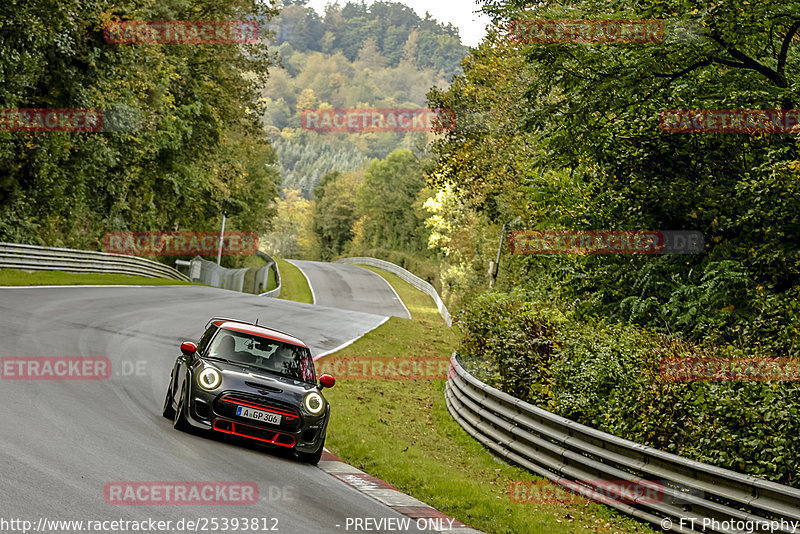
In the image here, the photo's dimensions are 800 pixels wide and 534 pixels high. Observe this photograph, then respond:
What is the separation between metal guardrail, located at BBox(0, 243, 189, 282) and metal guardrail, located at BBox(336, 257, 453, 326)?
674 inches

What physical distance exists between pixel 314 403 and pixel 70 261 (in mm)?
27027

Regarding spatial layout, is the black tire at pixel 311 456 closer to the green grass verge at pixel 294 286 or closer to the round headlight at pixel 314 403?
the round headlight at pixel 314 403

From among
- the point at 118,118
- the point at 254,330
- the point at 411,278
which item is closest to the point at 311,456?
the point at 254,330

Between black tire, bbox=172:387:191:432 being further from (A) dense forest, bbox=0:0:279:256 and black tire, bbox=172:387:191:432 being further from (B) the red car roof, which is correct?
(A) dense forest, bbox=0:0:279:256

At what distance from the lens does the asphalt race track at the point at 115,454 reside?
620cm

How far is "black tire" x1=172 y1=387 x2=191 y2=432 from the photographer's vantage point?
940 cm

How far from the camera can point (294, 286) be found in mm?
59781

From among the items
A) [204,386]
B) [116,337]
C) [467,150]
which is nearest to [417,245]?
[467,150]

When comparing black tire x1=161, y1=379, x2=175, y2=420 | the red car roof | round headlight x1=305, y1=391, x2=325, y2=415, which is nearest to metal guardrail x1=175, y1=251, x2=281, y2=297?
the red car roof

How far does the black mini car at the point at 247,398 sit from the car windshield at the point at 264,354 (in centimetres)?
1

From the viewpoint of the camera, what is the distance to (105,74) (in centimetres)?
3003

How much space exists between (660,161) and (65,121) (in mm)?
24516

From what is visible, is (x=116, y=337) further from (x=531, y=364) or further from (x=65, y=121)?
(x=65, y=121)

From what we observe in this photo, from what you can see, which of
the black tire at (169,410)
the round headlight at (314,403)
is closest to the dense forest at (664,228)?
the round headlight at (314,403)
